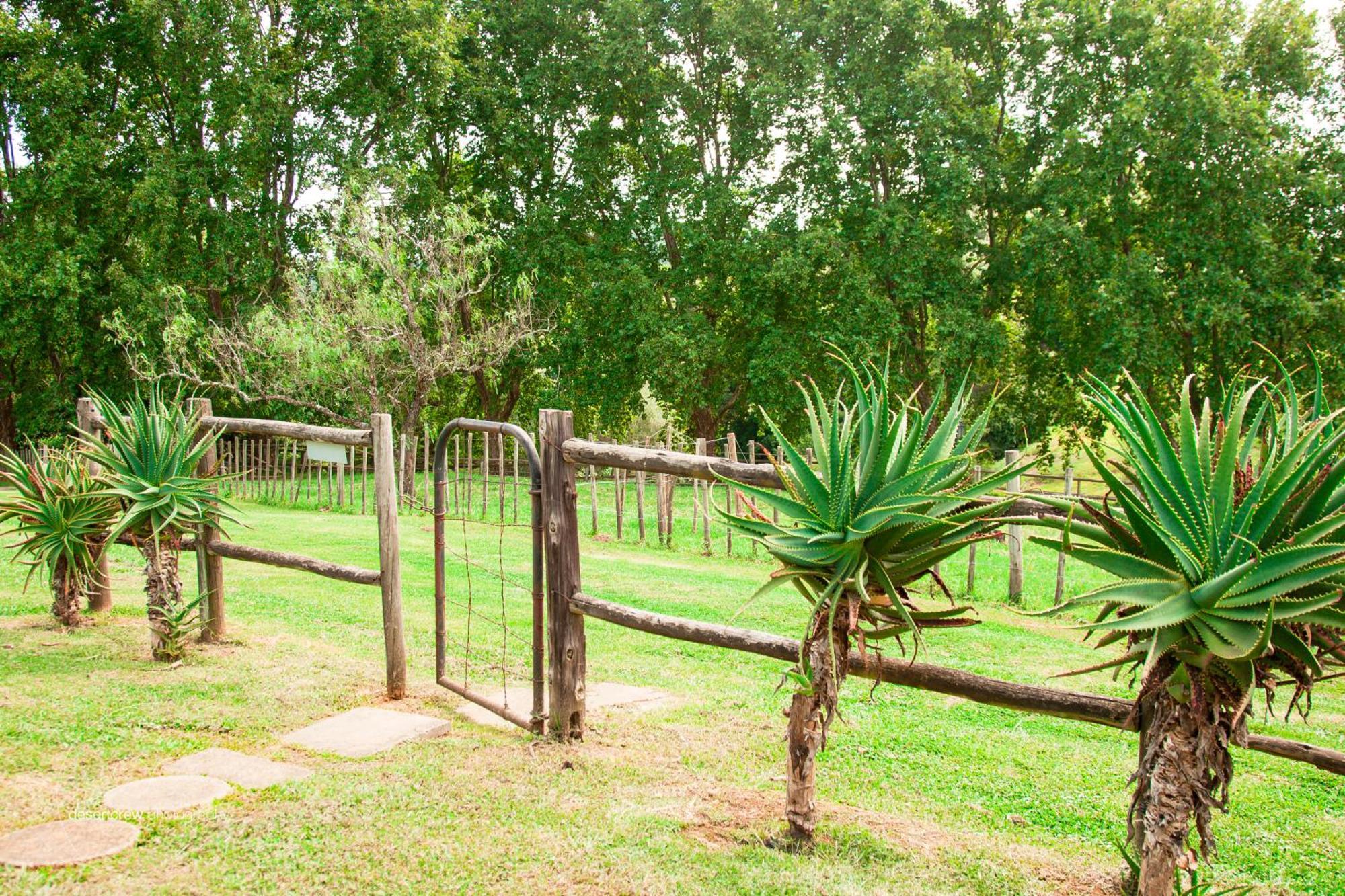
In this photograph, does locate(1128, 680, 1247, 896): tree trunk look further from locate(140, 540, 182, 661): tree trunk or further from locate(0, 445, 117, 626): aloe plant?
locate(0, 445, 117, 626): aloe plant

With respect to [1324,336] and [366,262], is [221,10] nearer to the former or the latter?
[366,262]

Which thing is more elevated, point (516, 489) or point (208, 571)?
point (516, 489)

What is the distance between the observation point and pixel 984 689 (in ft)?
11.1

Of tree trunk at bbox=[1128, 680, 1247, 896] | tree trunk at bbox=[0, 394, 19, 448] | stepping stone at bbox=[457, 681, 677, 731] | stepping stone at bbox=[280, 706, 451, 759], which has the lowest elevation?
stepping stone at bbox=[457, 681, 677, 731]

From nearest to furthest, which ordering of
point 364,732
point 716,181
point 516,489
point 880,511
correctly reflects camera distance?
point 880,511, point 364,732, point 516,489, point 716,181

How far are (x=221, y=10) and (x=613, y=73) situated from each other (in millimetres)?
9588

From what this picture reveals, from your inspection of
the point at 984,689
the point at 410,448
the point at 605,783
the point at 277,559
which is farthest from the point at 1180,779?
the point at 410,448

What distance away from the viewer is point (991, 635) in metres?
8.14

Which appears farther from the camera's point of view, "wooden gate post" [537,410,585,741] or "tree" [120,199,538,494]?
"tree" [120,199,538,494]

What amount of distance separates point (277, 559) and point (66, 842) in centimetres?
293

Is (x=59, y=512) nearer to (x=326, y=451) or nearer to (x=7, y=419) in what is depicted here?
(x=326, y=451)

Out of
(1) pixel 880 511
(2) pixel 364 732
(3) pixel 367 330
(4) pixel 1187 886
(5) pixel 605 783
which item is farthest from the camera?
(3) pixel 367 330

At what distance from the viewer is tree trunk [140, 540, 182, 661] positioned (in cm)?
611

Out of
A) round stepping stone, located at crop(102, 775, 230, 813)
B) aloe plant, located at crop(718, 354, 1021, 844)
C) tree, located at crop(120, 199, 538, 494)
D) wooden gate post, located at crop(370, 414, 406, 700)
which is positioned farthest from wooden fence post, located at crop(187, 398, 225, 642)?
tree, located at crop(120, 199, 538, 494)
